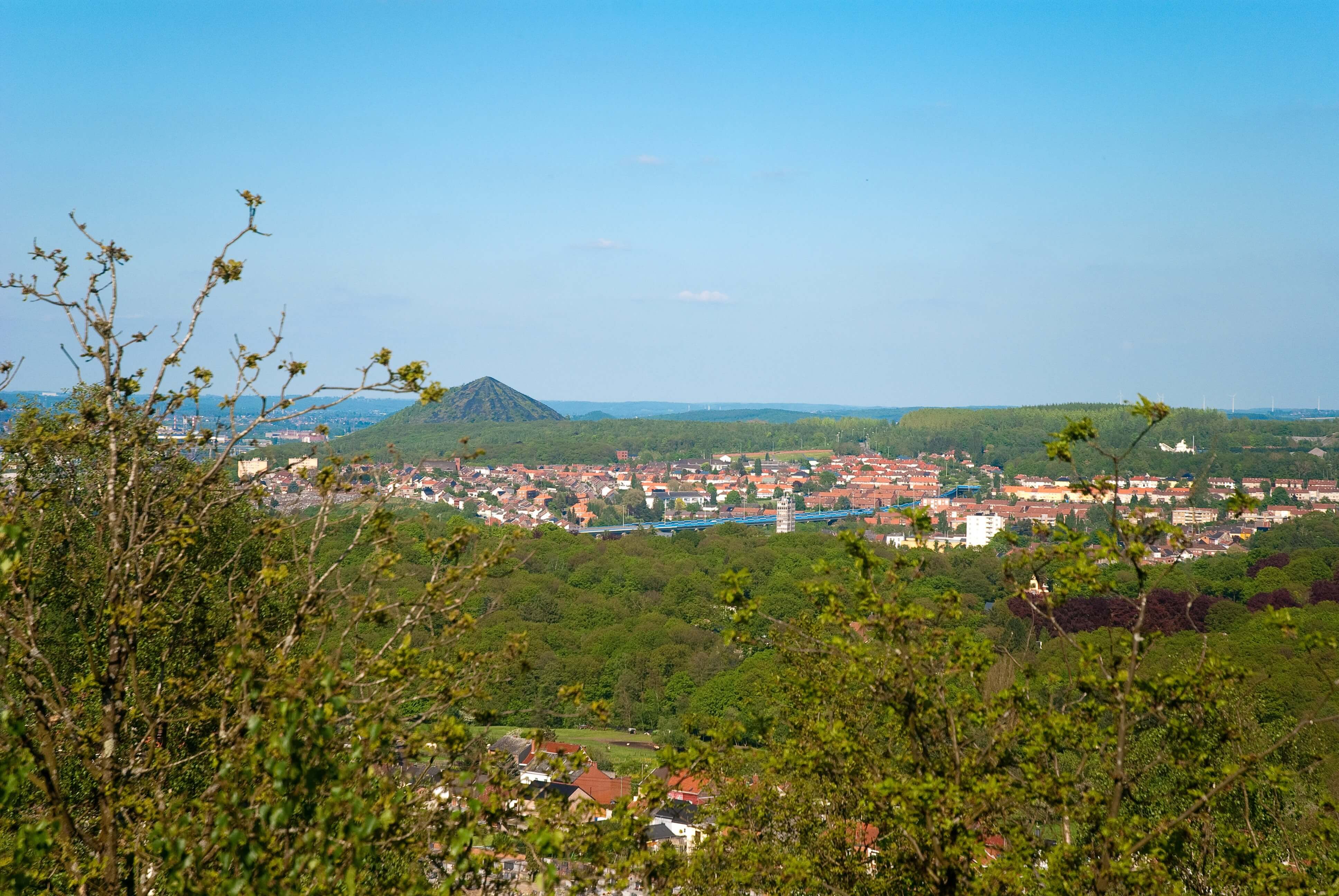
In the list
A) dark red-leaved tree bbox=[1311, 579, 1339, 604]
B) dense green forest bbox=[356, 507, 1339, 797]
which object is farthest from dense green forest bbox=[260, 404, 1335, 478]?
dark red-leaved tree bbox=[1311, 579, 1339, 604]

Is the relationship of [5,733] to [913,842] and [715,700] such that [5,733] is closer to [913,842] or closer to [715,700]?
[913,842]

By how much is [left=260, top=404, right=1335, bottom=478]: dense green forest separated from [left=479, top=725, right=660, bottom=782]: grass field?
147 ft

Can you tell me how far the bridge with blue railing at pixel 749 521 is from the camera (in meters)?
76.4

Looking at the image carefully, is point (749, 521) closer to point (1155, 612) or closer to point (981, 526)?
point (981, 526)

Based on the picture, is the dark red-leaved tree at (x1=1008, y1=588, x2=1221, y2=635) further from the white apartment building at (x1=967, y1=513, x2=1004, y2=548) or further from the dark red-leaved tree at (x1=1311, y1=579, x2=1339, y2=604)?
the white apartment building at (x1=967, y1=513, x2=1004, y2=548)

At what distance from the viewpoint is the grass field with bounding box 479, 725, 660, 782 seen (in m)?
22.1

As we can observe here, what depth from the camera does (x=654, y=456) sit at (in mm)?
128625

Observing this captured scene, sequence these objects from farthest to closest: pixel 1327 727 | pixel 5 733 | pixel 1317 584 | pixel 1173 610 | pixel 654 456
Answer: pixel 654 456, pixel 1317 584, pixel 1173 610, pixel 1327 727, pixel 5 733

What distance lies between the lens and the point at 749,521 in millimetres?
83625

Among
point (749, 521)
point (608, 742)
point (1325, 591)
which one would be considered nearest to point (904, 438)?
point (749, 521)

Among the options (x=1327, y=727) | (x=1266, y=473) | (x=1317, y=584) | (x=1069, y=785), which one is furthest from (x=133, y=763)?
(x=1266, y=473)

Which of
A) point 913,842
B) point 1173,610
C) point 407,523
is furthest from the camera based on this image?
point 1173,610

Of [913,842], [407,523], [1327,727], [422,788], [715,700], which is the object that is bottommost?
[715,700]

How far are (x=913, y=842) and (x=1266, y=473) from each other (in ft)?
307
